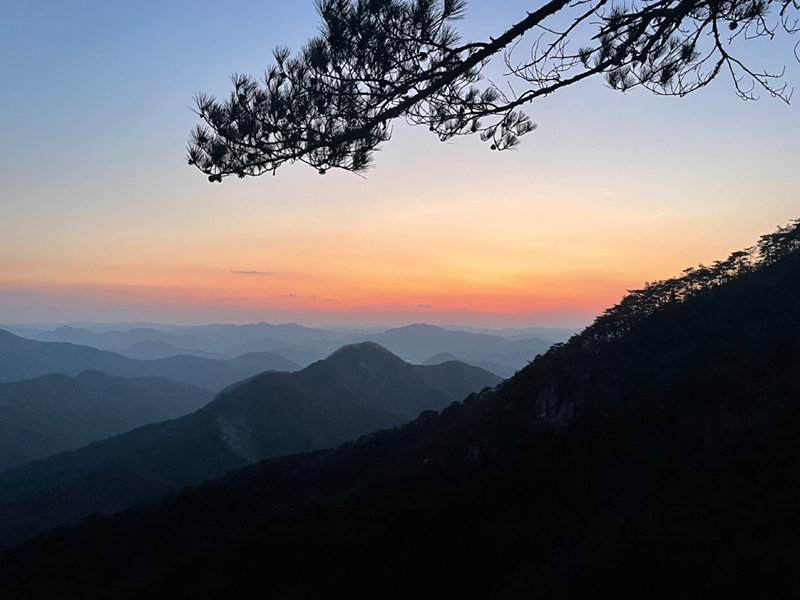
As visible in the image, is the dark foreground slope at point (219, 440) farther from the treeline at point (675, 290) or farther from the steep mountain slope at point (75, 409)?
the treeline at point (675, 290)

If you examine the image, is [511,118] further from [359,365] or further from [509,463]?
[359,365]

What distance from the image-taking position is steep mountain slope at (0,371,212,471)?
113 metres

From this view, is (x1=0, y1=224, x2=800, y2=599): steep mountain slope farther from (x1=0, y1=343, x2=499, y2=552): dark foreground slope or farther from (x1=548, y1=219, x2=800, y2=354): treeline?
(x1=0, y1=343, x2=499, y2=552): dark foreground slope

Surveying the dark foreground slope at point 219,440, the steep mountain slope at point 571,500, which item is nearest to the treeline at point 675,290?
the steep mountain slope at point 571,500

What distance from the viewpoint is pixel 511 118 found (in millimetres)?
8594

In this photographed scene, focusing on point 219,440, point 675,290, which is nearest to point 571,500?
point 675,290

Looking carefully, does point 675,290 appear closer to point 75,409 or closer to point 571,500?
point 571,500

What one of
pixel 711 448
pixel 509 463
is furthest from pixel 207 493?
pixel 711 448

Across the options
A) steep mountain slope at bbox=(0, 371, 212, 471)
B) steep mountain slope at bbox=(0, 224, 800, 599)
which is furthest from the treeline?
steep mountain slope at bbox=(0, 371, 212, 471)

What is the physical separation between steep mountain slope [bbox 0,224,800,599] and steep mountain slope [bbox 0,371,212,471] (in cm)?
11019

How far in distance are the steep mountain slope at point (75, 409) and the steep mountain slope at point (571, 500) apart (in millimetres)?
110195

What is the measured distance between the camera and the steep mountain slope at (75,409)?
113250mm

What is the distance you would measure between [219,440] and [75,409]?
100 meters

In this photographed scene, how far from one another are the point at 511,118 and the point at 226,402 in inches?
3435
